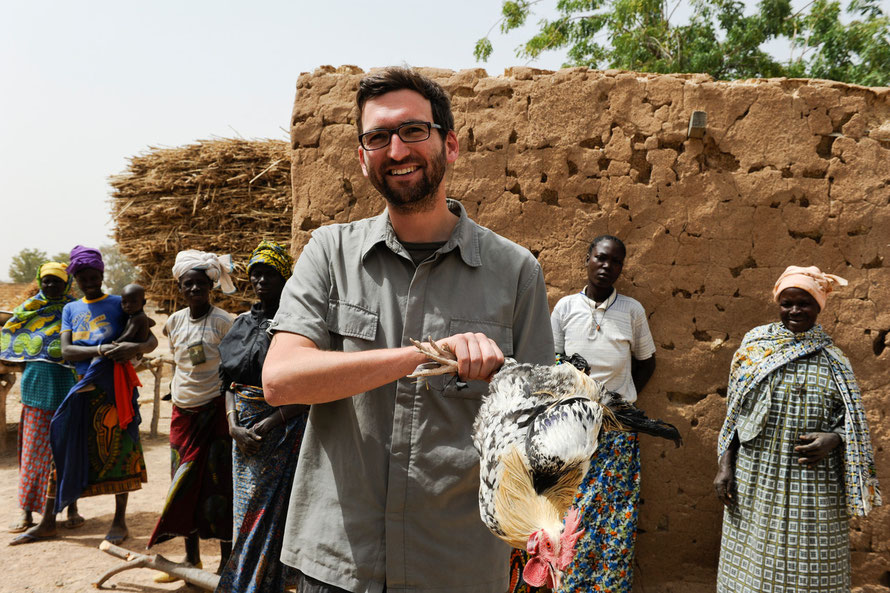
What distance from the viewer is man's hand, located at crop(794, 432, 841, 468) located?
3264mm

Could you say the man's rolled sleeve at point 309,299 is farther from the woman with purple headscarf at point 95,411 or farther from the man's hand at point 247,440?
the woman with purple headscarf at point 95,411

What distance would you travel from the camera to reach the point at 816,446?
326cm

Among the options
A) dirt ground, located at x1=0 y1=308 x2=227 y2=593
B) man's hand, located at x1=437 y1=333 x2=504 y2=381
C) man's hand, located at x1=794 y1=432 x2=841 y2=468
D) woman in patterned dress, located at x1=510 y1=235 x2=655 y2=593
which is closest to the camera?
man's hand, located at x1=437 y1=333 x2=504 y2=381

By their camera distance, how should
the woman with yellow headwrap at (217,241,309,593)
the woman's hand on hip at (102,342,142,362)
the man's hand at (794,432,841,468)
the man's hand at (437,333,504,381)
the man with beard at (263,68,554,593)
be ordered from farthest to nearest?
the woman's hand on hip at (102,342,142,362) → the woman with yellow headwrap at (217,241,309,593) → the man's hand at (794,432,841,468) → the man with beard at (263,68,554,593) → the man's hand at (437,333,504,381)

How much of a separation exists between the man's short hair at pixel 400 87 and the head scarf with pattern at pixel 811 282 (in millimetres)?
2695

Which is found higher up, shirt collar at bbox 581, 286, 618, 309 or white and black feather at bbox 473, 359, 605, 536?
shirt collar at bbox 581, 286, 618, 309

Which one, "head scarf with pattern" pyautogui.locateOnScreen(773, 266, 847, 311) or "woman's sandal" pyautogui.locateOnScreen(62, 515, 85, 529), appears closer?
"head scarf with pattern" pyautogui.locateOnScreen(773, 266, 847, 311)

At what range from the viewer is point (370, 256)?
1.71m

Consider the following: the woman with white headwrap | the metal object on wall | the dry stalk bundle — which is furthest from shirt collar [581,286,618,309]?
the dry stalk bundle

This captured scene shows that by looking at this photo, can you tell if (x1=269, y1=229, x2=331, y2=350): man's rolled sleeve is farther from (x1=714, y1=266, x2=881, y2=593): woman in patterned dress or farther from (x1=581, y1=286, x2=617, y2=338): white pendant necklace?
(x1=714, y1=266, x2=881, y2=593): woman in patterned dress

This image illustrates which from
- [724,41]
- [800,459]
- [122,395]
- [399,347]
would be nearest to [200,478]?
[122,395]

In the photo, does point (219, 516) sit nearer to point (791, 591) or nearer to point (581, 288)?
point (581, 288)

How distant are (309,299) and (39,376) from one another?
4894 mm

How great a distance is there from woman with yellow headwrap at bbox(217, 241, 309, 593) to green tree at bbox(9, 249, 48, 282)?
35.4 m
